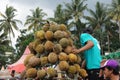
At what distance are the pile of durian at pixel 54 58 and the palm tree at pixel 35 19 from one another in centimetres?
7297

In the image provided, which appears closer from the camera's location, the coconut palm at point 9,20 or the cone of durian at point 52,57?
the cone of durian at point 52,57

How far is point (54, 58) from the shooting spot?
19.1ft

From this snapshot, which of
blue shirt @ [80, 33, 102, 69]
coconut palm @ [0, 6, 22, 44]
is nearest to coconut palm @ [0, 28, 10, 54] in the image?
coconut palm @ [0, 6, 22, 44]

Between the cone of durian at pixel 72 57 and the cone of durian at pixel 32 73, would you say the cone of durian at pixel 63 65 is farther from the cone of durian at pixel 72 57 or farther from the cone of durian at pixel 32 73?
the cone of durian at pixel 32 73

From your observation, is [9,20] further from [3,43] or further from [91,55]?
[91,55]

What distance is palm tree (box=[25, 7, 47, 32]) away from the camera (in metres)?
80.2

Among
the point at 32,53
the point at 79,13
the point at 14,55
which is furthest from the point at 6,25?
the point at 32,53

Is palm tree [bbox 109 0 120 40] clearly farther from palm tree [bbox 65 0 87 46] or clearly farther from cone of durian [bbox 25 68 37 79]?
cone of durian [bbox 25 68 37 79]

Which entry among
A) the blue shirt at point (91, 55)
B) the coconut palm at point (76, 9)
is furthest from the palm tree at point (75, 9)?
the blue shirt at point (91, 55)

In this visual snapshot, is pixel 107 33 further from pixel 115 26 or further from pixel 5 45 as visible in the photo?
pixel 5 45

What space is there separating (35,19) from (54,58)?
75.2 m

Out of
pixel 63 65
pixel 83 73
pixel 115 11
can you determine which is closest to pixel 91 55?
pixel 83 73

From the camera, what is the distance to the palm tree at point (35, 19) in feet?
263

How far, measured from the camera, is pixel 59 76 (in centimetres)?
577
